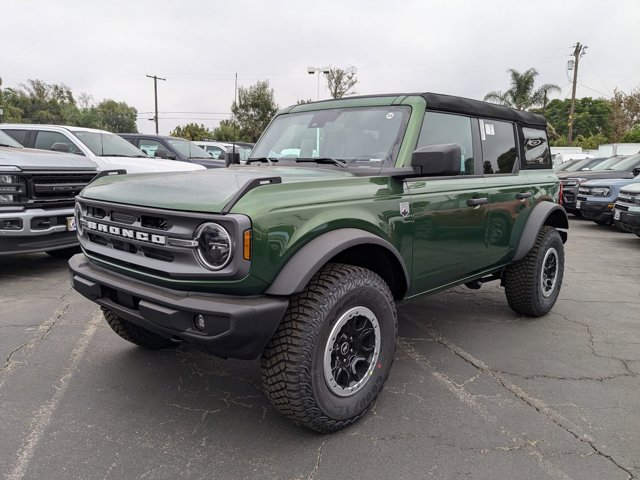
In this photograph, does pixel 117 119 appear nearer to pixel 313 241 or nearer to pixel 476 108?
pixel 476 108

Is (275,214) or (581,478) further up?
(275,214)

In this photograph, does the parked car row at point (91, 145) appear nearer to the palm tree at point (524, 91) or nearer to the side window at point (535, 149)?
the side window at point (535, 149)

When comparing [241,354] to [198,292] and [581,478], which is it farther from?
[581,478]

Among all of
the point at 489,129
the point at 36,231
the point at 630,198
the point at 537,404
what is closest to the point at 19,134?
the point at 36,231

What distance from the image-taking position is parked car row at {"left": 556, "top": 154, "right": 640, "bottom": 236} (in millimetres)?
8625

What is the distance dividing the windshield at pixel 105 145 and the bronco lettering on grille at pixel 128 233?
582 cm

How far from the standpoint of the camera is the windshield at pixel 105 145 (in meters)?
8.17

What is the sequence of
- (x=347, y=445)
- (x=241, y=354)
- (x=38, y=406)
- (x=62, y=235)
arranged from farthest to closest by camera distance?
(x=62, y=235), (x=38, y=406), (x=347, y=445), (x=241, y=354)

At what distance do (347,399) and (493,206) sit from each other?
2042 mm

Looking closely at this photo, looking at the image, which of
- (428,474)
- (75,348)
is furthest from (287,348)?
(75,348)

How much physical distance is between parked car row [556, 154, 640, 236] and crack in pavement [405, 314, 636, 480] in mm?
6335

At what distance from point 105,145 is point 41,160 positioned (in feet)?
9.04

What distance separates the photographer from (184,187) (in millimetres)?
2570

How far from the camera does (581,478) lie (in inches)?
91.5
